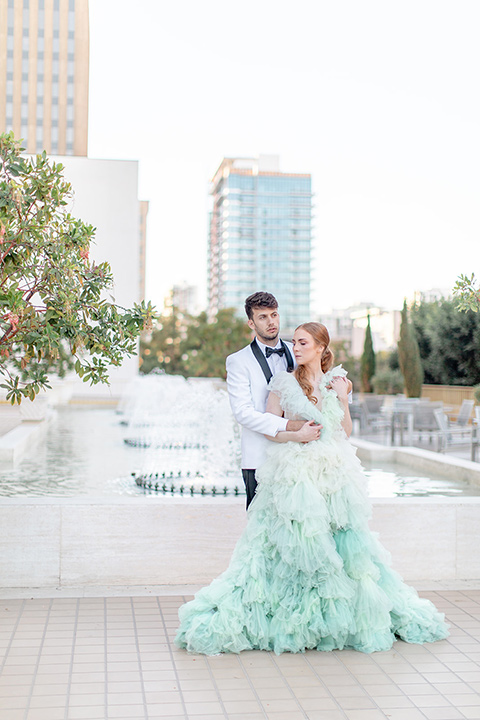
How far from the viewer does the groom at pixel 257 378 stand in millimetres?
4332

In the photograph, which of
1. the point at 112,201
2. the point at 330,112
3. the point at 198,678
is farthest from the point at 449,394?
the point at 330,112

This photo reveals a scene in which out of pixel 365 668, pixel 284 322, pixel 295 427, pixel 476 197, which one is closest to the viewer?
pixel 365 668

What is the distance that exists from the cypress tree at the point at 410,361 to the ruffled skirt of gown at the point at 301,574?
1878 centimetres

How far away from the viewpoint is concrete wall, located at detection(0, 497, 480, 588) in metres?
5.45

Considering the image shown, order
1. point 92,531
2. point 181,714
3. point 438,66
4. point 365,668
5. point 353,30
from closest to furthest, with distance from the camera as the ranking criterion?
1. point 181,714
2. point 365,668
3. point 92,531
4. point 353,30
5. point 438,66

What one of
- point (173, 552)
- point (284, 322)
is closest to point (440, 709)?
point (173, 552)

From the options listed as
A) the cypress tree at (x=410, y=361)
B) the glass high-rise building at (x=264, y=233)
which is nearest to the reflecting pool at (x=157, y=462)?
the cypress tree at (x=410, y=361)

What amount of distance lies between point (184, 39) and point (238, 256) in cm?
13871

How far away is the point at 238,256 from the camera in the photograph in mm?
163625

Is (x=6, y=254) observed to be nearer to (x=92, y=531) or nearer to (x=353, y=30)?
(x=92, y=531)

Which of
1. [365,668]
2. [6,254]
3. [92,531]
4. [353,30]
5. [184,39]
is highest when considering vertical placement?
[184,39]

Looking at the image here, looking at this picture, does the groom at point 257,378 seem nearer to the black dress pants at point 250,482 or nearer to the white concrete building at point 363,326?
the black dress pants at point 250,482

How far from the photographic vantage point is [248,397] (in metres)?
4.47

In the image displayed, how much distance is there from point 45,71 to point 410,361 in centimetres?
1525
